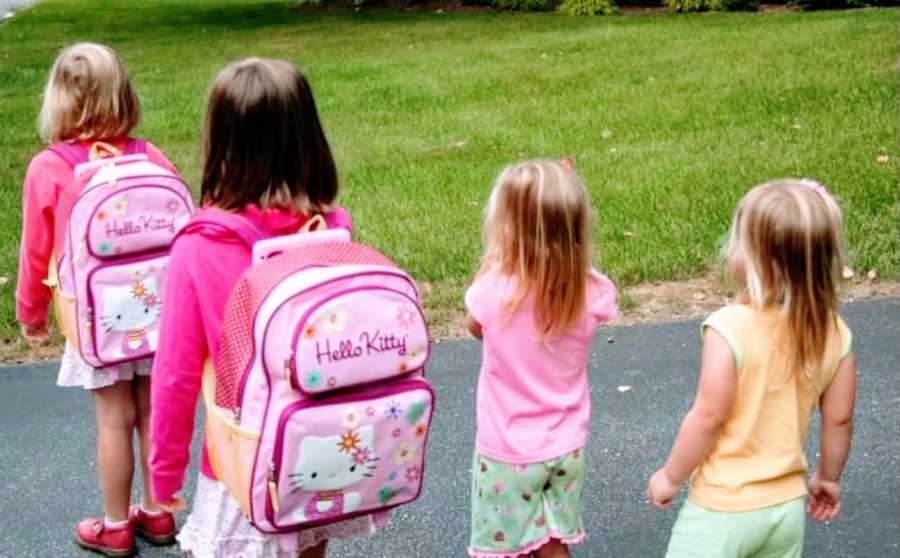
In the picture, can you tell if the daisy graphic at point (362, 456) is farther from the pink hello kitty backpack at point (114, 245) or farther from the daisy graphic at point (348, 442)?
the pink hello kitty backpack at point (114, 245)

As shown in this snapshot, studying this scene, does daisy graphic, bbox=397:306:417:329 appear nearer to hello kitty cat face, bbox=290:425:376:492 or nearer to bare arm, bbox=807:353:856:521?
hello kitty cat face, bbox=290:425:376:492

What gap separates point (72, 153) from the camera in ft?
11.9

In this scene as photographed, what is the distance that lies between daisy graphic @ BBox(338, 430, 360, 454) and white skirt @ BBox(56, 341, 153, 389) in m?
1.20

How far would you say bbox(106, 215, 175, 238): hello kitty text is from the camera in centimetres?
343

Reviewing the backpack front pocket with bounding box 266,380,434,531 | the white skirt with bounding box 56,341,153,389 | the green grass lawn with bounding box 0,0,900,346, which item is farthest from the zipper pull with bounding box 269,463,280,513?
the green grass lawn with bounding box 0,0,900,346

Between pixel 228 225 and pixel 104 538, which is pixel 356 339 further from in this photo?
pixel 104 538

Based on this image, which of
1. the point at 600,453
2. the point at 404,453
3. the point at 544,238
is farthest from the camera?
the point at 600,453

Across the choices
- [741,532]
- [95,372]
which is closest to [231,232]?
[95,372]

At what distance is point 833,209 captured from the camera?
2742 mm

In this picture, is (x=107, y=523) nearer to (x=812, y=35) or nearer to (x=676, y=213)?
(x=676, y=213)

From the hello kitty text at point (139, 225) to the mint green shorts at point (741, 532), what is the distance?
1.53m

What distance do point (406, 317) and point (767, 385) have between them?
2.47 ft

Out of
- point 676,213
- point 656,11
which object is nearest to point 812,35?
point 656,11

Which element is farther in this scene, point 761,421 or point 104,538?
point 104,538
